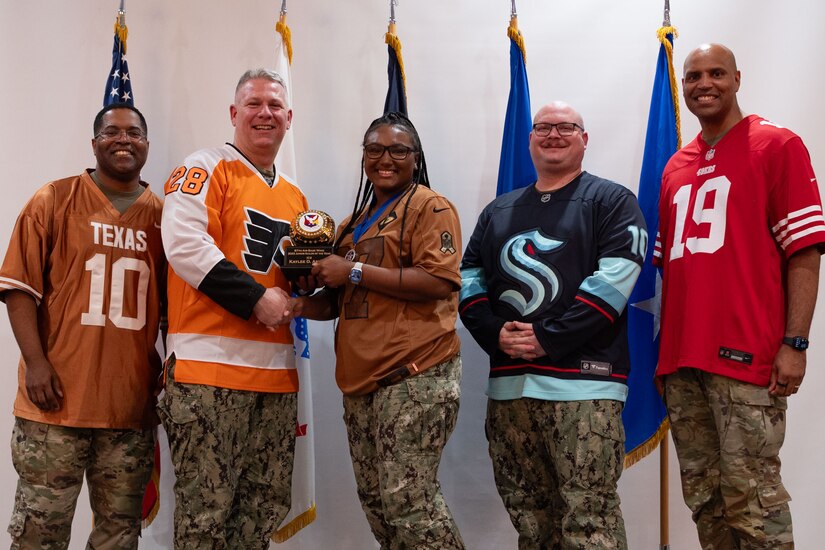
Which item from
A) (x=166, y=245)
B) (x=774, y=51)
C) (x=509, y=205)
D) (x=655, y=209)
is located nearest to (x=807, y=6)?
(x=774, y=51)

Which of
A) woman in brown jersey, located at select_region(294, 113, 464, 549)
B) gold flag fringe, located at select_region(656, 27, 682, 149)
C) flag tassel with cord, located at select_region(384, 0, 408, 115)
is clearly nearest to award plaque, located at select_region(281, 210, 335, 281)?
woman in brown jersey, located at select_region(294, 113, 464, 549)

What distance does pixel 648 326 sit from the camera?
354 cm

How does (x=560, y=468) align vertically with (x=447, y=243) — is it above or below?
below

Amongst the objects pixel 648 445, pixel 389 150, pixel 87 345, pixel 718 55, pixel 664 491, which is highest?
pixel 718 55

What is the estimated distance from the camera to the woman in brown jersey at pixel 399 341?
2.55 metres

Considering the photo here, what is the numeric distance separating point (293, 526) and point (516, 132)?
2218mm

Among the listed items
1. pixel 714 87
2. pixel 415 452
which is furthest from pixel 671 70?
pixel 415 452

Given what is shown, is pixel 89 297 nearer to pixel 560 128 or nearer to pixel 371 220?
pixel 371 220

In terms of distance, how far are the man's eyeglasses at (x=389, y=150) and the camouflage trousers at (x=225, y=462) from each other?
1.00 meters

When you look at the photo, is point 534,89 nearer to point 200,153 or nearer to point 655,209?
point 655,209

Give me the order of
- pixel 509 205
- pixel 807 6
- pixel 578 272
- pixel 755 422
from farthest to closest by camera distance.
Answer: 1. pixel 807 6
2. pixel 509 205
3. pixel 578 272
4. pixel 755 422

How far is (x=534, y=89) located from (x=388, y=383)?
7.04ft

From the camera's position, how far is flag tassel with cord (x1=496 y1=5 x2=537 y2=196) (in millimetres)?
3678

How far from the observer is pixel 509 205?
10.2 ft
